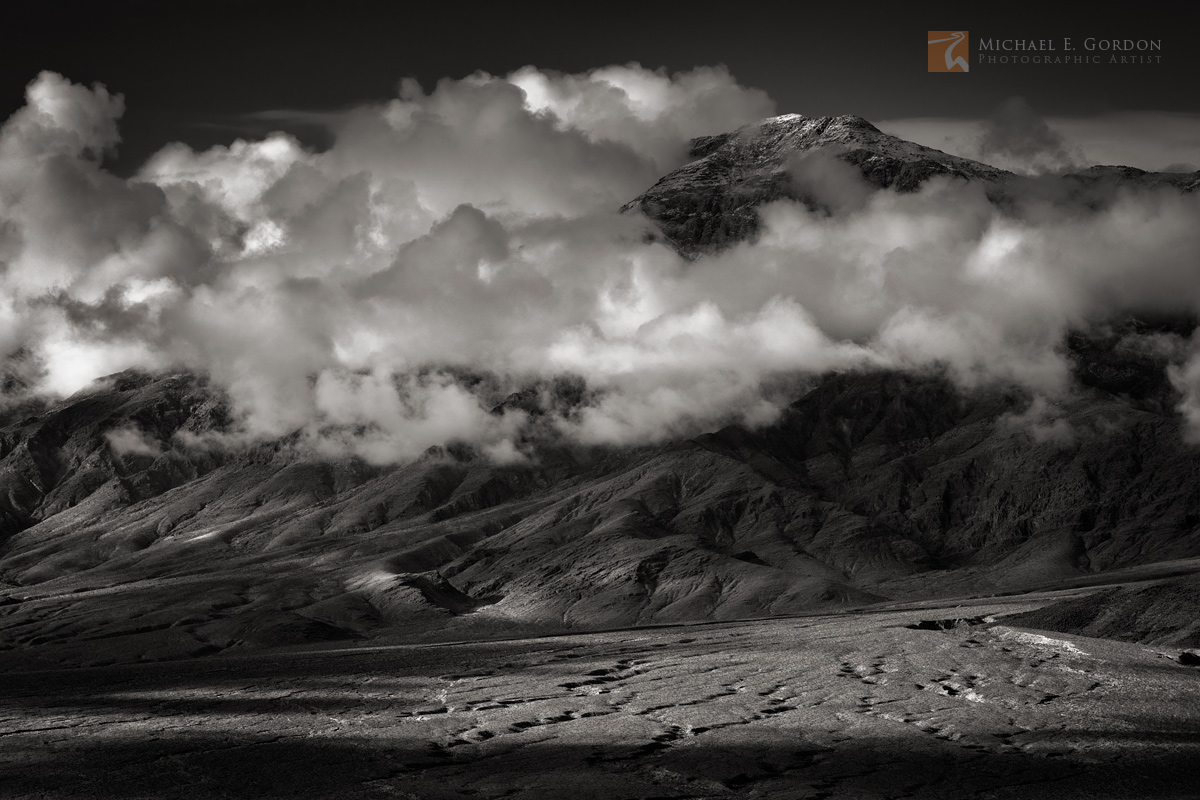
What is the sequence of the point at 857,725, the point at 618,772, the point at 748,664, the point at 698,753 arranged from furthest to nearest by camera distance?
1. the point at 748,664
2. the point at 857,725
3. the point at 698,753
4. the point at 618,772

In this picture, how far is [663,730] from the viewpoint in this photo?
66250 millimetres

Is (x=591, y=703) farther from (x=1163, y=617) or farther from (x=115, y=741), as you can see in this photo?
(x=1163, y=617)

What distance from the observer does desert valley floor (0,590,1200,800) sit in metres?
53.6

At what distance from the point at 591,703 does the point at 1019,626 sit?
70.0m

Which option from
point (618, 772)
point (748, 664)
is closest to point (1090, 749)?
point (618, 772)

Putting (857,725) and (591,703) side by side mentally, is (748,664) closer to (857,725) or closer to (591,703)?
(591,703)

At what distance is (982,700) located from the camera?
74438mm

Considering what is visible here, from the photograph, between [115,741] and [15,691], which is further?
[15,691]

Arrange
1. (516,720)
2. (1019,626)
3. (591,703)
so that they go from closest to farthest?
(516,720)
(591,703)
(1019,626)

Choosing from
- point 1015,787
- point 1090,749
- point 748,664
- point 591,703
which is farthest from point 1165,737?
point 748,664

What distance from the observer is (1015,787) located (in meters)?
51.5

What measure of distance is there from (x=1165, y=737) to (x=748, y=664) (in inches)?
1833

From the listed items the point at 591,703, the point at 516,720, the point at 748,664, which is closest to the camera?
the point at 516,720

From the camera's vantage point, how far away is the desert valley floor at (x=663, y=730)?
53562 millimetres
